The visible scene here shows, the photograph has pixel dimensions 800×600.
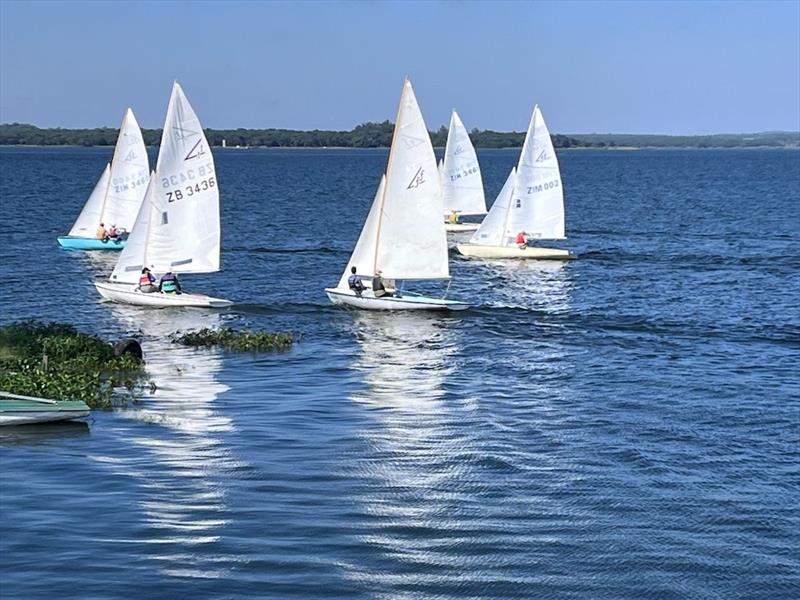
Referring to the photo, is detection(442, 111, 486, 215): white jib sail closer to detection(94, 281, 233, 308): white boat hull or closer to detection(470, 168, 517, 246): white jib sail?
detection(470, 168, 517, 246): white jib sail

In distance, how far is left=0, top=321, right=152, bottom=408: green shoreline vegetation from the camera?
33188mm

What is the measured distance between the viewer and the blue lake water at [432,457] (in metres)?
22.3

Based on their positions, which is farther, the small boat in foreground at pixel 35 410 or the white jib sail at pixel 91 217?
the white jib sail at pixel 91 217

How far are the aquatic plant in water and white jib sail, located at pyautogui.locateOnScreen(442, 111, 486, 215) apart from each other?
44715mm

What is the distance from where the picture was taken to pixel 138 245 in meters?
53.7

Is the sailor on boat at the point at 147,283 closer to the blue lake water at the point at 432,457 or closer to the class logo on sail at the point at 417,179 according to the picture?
the blue lake water at the point at 432,457

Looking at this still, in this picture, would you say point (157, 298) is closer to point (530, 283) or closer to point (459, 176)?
point (530, 283)

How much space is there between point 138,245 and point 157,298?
3.45 m

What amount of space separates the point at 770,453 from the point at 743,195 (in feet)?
407

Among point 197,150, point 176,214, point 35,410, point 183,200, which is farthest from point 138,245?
point 35,410

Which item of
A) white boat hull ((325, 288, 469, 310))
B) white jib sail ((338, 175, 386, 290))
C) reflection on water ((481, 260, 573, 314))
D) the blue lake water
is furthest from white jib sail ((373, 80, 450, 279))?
reflection on water ((481, 260, 573, 314))

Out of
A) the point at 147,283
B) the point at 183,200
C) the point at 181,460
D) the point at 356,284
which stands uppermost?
the point at 183,200

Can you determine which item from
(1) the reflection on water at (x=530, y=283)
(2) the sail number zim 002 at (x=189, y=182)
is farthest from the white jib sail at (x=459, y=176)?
(2) the sail number zim 002 at (x=189, y=182)

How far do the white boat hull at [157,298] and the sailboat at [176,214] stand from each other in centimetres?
5
